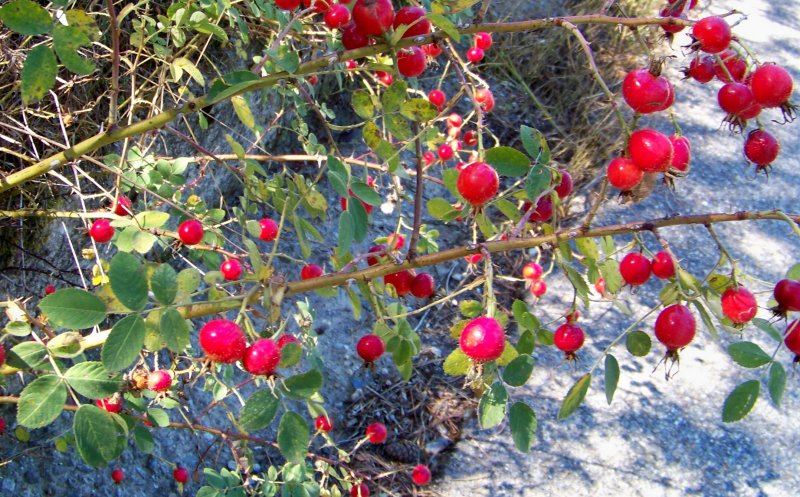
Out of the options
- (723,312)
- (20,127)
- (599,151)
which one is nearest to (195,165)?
(20,127)

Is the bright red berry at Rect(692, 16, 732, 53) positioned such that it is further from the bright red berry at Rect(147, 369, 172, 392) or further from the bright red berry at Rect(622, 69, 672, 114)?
the bright red berry at Rect(147, 369, 172, 392)

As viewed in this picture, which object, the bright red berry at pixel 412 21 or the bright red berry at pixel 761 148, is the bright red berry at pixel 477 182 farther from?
the bright red berry at pixel 761 148

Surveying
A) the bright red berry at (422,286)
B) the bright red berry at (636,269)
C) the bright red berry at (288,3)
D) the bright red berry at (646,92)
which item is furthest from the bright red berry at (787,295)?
the bright red berry at (288,3)

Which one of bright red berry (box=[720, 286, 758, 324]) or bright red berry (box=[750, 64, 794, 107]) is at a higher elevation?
bright red berry (box=[750, 64, 794, 107])

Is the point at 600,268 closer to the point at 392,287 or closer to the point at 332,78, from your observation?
the point at 392,287

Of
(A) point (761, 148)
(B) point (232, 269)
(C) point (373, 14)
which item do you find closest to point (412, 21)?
(C) point (373, 14)

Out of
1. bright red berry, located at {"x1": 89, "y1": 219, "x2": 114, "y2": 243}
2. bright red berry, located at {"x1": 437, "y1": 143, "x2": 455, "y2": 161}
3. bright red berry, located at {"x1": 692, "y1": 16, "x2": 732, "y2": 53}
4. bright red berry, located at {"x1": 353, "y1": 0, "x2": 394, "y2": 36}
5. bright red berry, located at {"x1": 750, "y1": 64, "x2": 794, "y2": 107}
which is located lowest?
bright red berry, located at {"x1": 437, "y1": 143, "x2": 455, "y2": 161}

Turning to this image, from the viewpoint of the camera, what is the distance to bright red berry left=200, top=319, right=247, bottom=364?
0.64m

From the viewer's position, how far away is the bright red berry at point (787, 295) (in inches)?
29.7

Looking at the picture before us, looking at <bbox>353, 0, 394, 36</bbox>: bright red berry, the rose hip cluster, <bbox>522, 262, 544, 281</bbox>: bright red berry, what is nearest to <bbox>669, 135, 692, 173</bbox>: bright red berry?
the rose hip cluster

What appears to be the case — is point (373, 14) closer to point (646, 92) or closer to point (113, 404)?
point (646, 92)

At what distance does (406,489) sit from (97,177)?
3.08 feet

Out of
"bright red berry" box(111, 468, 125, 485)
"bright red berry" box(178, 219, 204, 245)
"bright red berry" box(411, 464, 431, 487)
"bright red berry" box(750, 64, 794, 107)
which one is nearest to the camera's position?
"bright red berry" box(750, 64, 794, 107)

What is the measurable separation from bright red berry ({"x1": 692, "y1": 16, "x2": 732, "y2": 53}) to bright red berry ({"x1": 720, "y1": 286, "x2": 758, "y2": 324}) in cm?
24
